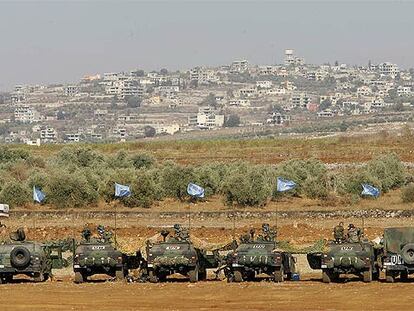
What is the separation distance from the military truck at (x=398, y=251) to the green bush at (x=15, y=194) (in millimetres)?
34665

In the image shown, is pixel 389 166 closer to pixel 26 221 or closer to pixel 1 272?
pixel 26 221

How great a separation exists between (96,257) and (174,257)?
1908mm

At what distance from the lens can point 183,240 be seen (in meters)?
33.3

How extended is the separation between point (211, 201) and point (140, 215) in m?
7.99

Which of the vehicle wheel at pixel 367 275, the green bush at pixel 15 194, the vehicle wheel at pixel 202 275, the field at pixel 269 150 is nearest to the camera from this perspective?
the vehicle wheel at pixel 367 275

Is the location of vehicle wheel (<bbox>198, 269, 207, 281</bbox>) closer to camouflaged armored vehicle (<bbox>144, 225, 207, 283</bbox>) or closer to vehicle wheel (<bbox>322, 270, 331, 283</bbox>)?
camouflaged armored vehicle (<bbox>144, 225, 207, 283</bbox>)

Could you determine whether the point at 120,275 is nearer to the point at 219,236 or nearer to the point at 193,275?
the point at 193,275

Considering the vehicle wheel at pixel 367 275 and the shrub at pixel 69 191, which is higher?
the shrub at pixel 69 191

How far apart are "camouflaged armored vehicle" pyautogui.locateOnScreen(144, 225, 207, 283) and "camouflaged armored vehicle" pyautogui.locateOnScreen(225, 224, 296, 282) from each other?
3.03ft

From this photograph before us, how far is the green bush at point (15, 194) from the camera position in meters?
64.6

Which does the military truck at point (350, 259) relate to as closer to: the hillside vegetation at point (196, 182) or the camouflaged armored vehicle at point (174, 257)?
the camouflaged armored vehicle at point (174, 257)

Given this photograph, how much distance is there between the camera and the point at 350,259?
32.0 meters

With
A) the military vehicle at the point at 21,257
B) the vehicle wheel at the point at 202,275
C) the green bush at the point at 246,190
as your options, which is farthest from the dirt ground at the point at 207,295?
the green bush at the point at 246,190

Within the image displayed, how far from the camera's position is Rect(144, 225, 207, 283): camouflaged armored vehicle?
32.7 meters
